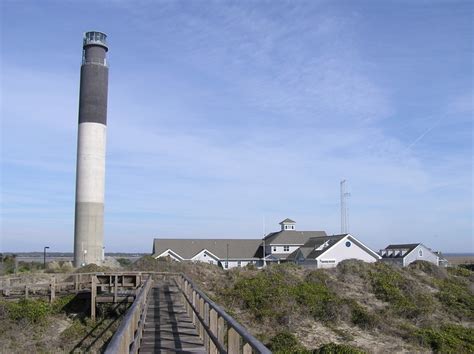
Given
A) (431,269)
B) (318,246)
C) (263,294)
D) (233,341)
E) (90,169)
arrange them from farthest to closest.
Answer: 1. (318,246)
2. (90,169)
3. (431,269)
4. (263,294)
5. (233,341)

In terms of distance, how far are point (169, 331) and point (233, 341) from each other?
19.7 feet

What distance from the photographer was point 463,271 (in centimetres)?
4609

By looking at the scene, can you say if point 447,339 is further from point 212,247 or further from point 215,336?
point 212,247

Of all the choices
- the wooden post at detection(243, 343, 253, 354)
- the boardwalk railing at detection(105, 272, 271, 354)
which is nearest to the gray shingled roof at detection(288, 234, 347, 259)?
the boardwalk railing at detection(105, 272, 271, 354)

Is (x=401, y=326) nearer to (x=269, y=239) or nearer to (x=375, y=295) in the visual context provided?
(x=375, y=295)

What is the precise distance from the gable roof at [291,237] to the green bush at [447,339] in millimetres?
37976

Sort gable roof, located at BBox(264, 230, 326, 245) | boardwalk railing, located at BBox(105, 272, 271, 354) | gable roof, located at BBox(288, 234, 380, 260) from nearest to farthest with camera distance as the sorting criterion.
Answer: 1. boardwalk railing, located at BBox(105, 272, 271, 354)
2. gable roof, located at BBox(288, 234, 380, 260)
3. gable roof, located at BBox(264, 230, 326, 245)

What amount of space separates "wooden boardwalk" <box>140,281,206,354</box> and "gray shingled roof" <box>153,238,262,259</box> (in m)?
44.2

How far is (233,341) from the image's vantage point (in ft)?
19.8

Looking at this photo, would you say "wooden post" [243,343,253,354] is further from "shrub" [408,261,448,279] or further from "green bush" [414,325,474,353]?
"shrub" [408,261,448,279]

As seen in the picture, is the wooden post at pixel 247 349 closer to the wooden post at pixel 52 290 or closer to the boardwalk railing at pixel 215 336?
the boardwalk railing at pixel 215 336

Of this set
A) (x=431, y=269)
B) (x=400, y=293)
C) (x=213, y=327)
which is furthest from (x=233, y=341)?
(x=431, y=269)

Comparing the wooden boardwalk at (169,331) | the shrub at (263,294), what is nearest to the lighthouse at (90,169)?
the shrub at (263,294)

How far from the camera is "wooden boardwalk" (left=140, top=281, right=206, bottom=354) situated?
31.8ft
